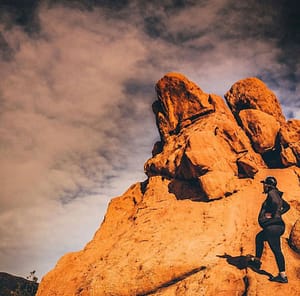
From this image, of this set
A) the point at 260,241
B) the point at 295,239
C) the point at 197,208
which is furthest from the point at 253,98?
the point at 260,241

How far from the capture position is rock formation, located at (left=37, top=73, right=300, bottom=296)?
11.2 m

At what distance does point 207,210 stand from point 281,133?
7557 millimetres

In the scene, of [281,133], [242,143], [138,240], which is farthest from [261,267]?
[281,133]

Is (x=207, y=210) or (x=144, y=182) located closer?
(x=207, y=210)

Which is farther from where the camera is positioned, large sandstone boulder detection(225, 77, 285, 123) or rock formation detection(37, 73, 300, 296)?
large sandstone boulder detection(225, 77, 285, 123)

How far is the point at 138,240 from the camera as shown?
1413cm

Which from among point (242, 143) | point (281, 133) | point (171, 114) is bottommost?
point (242, 143)

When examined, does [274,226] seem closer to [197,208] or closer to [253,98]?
[197,208]

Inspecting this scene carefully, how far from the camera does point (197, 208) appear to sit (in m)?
14.8

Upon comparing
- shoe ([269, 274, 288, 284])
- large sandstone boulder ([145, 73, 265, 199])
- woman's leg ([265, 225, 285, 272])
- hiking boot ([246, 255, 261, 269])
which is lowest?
shoe ([269, 274, 288, 284])

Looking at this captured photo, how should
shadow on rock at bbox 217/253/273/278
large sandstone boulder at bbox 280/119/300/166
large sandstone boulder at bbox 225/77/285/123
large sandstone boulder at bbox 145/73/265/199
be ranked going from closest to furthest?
shadow on rock at bbox 217/253/273/278, large sandstone boulder at bbox 145/73/265/199, large sandstone boulder at bbox 280/119/300/166, large sandstone boulder at bbox 225/77/285/123

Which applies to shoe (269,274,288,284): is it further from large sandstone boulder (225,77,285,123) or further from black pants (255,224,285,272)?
large sandstone boulder (225,77,285,123)

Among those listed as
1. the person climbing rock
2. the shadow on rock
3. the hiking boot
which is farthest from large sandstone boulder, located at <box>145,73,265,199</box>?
the person climbing rock

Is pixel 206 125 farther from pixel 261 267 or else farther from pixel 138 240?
pixel 261 267
